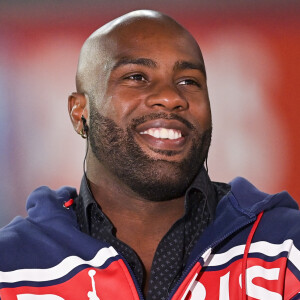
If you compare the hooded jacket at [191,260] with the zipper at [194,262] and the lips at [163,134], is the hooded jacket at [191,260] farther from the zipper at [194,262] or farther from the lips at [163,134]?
the lips at [163,134]

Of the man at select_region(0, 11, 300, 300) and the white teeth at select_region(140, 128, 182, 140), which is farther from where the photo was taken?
the white teeth at select_region(140, 128, 182, 140)

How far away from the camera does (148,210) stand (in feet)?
6.07

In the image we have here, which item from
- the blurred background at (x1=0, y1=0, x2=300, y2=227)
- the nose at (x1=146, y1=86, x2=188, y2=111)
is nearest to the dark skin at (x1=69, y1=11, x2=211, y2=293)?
the nose at (x1=146, y1=86, x2=188, y2=111)

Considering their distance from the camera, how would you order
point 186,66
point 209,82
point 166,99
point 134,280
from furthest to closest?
point 209,82 → point 186,66 → point 166,99 → point 134,280

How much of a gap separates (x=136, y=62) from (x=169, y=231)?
18.8 inches

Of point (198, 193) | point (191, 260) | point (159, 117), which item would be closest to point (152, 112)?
point (159, 117)

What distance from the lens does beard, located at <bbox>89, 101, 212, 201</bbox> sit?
1.77 metres

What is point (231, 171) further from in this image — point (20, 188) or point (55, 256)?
point (55, 256)

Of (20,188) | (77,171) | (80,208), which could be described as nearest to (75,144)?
(77,171)

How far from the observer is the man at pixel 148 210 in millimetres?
1609

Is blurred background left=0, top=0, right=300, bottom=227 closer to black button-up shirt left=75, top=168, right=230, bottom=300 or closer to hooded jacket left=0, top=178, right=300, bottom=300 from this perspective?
black button-up shirt left=75, top=168, right=230, bottom=300

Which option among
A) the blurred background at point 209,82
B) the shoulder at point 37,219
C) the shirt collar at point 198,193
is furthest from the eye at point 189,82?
the blurred background at point 209,82

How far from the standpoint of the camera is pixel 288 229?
1659mm

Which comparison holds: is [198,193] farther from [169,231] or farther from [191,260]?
[191,260]
